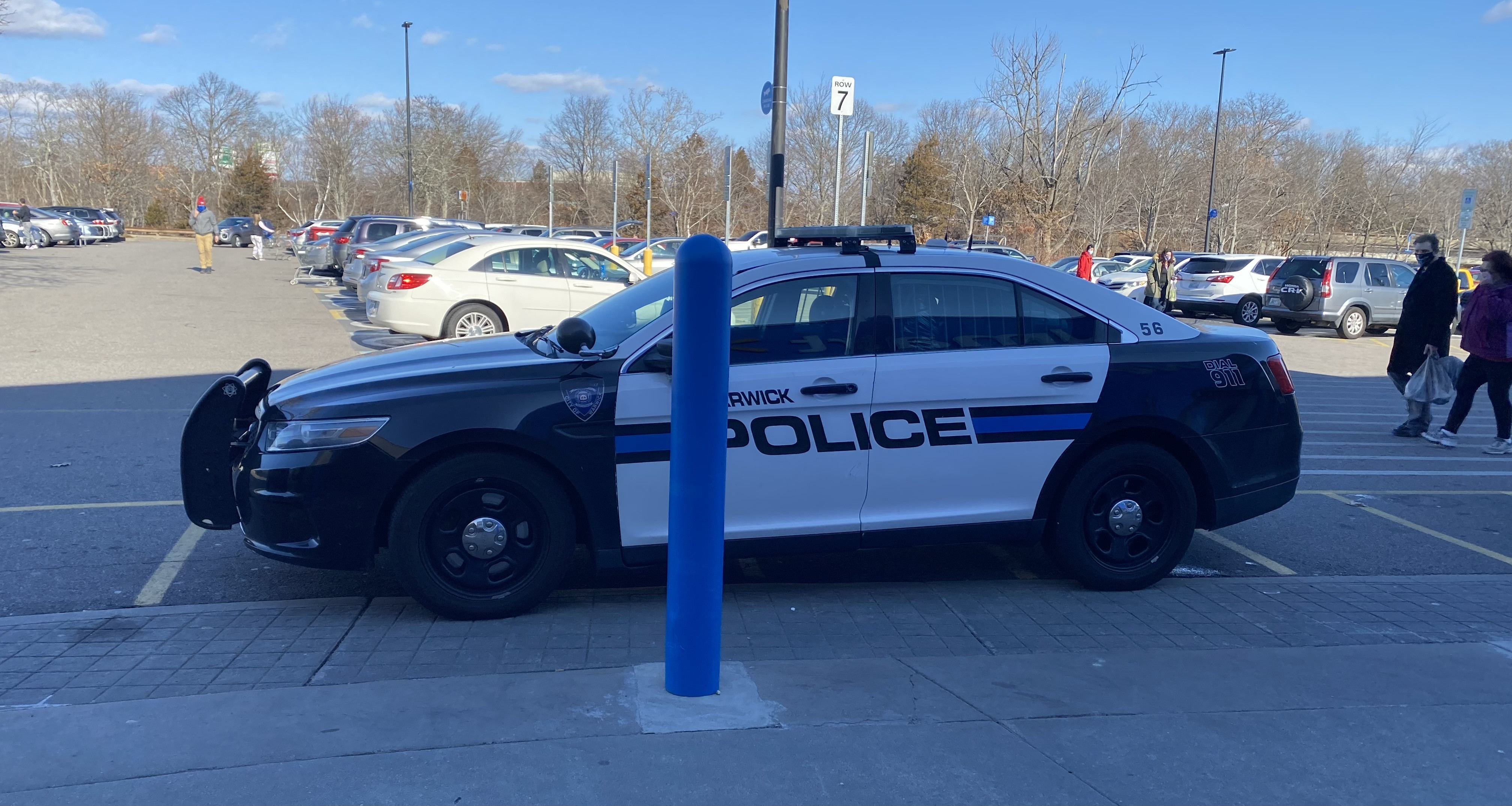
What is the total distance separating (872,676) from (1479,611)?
3282mm

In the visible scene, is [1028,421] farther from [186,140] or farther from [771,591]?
[186,140]

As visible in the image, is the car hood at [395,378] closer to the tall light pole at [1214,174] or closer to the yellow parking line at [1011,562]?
the yellow parking line at [1011,562]

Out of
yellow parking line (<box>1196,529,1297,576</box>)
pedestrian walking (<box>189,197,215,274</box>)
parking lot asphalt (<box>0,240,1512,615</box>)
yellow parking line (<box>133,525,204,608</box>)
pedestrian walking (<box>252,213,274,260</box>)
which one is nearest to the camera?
yellow parking line (<box>133,525,204,608</box>)

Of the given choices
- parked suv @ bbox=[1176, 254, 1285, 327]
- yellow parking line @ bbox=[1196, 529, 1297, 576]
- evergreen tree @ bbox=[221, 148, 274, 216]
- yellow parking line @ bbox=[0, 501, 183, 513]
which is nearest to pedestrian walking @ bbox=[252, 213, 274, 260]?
evergreen tree @ bbox=[221, 148, 274, 216]

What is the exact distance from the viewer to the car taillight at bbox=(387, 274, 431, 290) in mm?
14484

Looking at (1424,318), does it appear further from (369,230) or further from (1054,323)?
(369,230)

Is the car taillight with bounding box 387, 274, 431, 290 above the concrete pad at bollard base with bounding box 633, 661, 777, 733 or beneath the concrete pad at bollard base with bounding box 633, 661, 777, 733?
above

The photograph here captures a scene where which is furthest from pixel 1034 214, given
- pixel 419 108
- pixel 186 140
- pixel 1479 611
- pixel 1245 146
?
pixel 186 140

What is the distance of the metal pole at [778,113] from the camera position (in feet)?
38.4

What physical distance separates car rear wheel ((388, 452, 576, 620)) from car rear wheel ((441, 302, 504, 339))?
10108 millimetres

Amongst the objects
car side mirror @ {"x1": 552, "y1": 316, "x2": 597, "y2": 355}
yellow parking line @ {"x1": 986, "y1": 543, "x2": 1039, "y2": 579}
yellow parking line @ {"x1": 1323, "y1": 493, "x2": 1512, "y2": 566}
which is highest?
Result: car side mirror @ {"x1": 552, "y1": 316, "x2": 597, "y2": 355}

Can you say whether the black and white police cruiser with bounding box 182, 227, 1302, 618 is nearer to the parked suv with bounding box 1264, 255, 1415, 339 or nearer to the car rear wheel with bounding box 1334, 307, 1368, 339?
the parked suv with bounding box 1264, 255, 1415, 339

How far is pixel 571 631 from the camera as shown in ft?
15.6

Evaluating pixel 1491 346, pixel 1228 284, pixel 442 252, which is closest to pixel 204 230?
pixel 442 252
